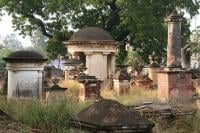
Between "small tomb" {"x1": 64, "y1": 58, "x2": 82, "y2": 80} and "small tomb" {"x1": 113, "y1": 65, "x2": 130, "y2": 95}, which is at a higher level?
"small tomb" {"x1": 64, "y1": 58, "x2": 82, "y2": 80}

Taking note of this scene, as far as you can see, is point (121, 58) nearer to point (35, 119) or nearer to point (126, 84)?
point (126, 84)

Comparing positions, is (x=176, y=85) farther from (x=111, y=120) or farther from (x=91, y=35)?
(x=91, y=35)

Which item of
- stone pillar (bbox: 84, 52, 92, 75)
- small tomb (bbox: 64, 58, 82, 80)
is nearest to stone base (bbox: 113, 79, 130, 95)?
small tomb (bbox: 64, 58, 82, 80)

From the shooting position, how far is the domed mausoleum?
29442mm

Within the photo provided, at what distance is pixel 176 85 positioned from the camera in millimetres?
18422

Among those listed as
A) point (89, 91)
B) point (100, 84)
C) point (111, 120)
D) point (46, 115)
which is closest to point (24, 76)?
point (89, 91)

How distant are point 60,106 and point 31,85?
6.62 m

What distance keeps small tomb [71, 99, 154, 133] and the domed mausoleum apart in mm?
22007

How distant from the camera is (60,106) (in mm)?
9242

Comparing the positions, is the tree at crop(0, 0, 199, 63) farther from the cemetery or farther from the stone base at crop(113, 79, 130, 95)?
the stone base at crop(113, 79, 130, 95)

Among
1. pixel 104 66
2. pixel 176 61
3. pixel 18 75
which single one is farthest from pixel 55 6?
pixel 18 75

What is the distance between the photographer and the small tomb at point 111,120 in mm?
6812

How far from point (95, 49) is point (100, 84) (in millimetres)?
8440

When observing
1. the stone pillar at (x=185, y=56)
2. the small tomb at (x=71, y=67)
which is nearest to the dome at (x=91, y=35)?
the small tomb at (x=71, y=67)
